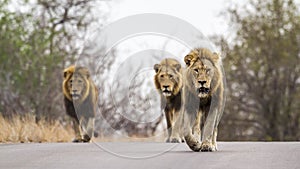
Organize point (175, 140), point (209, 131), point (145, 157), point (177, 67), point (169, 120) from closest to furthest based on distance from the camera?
point (145, 157), point (209, 131), point (177, 67), point (175, 140), point (169, 120)

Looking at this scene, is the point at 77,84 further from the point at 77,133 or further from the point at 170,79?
the point at 170,79

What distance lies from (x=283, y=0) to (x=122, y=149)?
884 inches

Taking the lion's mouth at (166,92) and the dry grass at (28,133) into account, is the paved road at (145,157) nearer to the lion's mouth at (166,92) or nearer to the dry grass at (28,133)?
the lion's mouth at (166,92)

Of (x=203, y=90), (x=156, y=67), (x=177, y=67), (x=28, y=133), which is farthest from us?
(x=28, y=133)

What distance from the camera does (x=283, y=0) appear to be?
31.4 metres

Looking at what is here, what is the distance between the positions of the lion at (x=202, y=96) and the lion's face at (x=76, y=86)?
189 inches

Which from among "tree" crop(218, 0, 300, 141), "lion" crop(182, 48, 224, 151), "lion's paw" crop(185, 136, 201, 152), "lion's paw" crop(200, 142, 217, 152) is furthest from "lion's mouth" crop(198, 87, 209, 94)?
"tree" crop(218, 0, 300, 141)

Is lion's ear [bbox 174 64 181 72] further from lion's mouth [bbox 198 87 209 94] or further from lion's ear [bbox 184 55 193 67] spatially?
lion's mouth [bbox 198 87 209 94]

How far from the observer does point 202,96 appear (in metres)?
9.54

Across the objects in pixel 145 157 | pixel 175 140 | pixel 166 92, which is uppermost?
pixel 166 92

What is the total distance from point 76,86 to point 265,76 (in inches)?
706

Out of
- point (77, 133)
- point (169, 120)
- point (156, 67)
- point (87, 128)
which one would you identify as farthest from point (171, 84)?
point (77, 133)

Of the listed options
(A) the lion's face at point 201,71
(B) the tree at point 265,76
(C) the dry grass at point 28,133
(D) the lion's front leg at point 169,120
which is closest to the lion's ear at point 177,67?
(D) the lion's front leg at point 169,120

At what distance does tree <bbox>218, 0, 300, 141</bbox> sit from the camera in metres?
30.7
